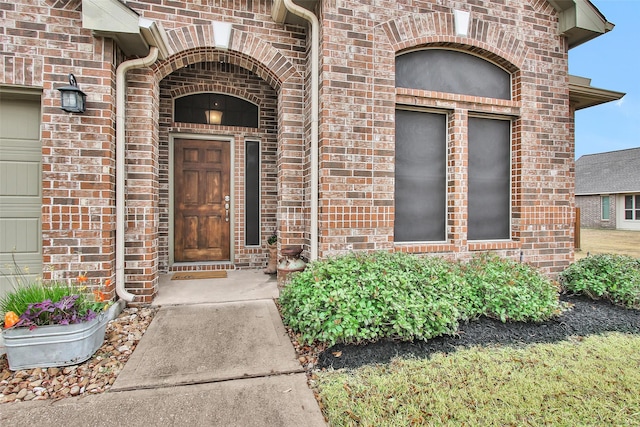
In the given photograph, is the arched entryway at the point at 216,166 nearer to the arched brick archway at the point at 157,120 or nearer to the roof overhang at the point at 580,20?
the arched brick archway at the point at 157,120

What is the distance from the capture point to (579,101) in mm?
6086

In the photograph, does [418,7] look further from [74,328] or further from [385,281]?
[74,328]

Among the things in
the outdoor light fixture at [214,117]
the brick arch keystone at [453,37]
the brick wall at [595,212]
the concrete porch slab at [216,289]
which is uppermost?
the brick arch keystone at [453,37]

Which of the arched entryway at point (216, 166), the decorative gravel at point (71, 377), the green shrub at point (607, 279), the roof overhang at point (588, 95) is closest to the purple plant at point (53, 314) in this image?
the decorative gravel at point (71, 377)

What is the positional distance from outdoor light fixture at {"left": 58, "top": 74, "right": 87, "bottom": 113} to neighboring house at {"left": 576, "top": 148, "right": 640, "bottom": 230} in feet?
82.9

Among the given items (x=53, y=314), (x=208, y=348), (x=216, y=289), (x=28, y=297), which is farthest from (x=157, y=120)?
(x=208, y=348)

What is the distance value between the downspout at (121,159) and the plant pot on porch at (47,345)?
1.05 metres

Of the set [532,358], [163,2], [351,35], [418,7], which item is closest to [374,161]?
[351,35]

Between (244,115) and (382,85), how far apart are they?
2.45 metres

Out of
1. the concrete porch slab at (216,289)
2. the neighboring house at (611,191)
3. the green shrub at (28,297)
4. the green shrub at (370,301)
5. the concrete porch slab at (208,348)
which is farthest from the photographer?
the neighboring house at (611,191)

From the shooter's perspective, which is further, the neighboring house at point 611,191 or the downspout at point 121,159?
the neighboring house at point 611,191

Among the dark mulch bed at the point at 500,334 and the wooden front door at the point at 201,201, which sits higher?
the wooden front door at the point at 201,201

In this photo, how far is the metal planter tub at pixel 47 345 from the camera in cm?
240

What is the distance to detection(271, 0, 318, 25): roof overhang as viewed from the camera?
375 cm
